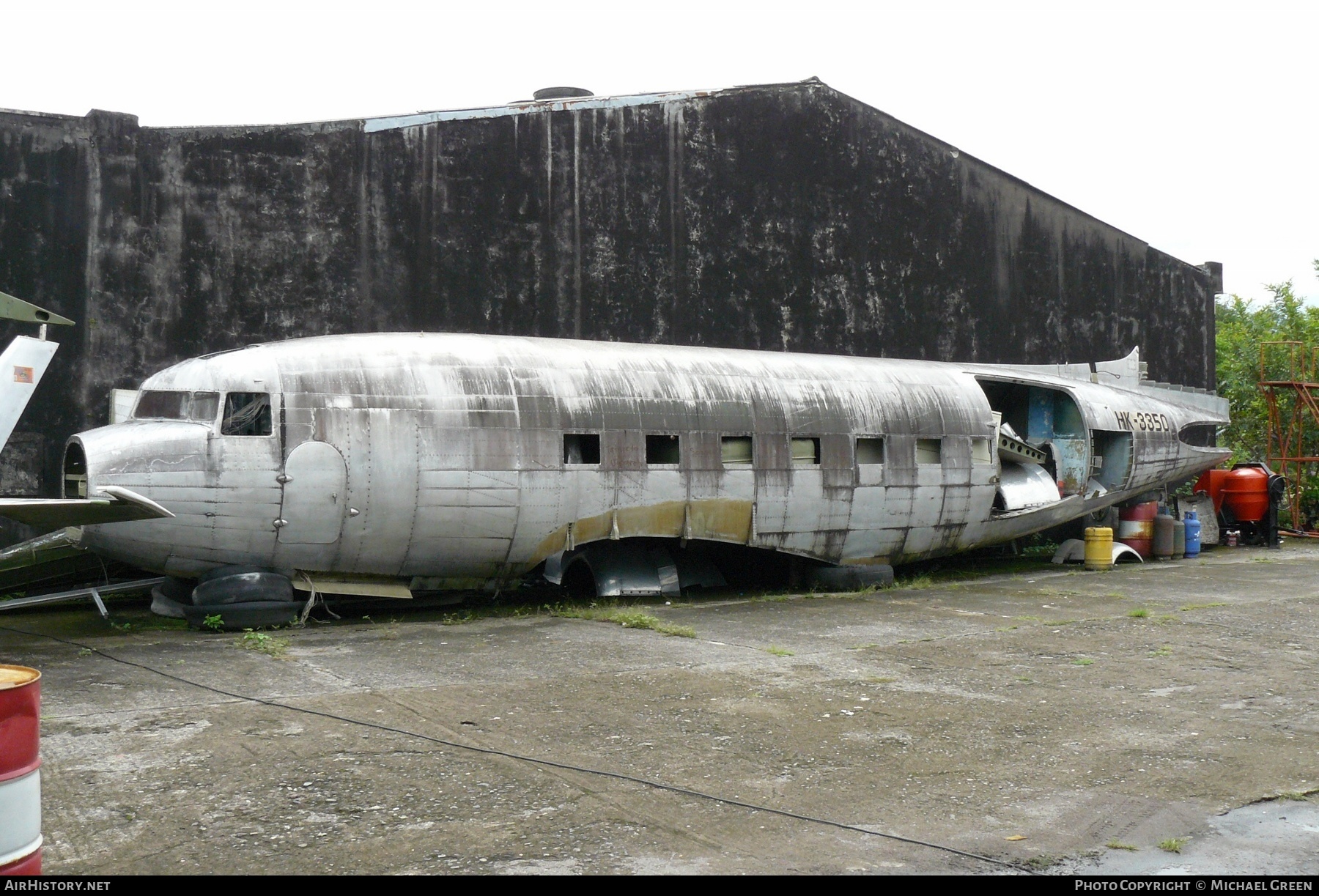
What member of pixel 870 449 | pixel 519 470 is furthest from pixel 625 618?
pixel 870 449

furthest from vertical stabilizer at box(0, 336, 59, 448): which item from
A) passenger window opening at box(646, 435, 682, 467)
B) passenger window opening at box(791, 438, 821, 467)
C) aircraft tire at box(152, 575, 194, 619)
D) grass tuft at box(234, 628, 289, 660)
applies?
passenger window opening at box(791, 438, 821, 467)

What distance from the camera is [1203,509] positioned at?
84.2 feet

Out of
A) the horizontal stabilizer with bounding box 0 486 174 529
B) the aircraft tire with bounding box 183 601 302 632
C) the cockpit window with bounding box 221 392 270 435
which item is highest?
the cockpit window with bounding box 221 392 270 435

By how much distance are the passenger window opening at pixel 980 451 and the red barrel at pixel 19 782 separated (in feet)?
52.8

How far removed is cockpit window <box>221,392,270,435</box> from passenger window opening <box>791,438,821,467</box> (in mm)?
7472

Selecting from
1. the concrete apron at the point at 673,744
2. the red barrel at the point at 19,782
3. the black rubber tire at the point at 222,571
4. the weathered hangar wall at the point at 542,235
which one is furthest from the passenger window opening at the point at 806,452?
the red barrel at the point at 19,782

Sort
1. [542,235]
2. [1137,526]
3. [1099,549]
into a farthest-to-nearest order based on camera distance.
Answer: [1137,526], [1099,549], [542,235]

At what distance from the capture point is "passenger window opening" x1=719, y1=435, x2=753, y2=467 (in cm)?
1586

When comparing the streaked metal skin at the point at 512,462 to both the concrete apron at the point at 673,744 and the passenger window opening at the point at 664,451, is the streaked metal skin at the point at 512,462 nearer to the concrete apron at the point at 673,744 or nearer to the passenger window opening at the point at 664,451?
the passenger window opening at the point at 664,451

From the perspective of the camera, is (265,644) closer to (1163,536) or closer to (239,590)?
(239,590)

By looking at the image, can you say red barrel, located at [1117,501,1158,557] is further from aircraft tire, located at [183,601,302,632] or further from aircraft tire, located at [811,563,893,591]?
aircraft tire, located at [183,601,302,632]

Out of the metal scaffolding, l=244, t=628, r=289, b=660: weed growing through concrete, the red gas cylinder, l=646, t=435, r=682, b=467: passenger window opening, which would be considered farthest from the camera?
the metal scaffolding

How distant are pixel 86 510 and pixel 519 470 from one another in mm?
4901

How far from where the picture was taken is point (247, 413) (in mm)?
13016
